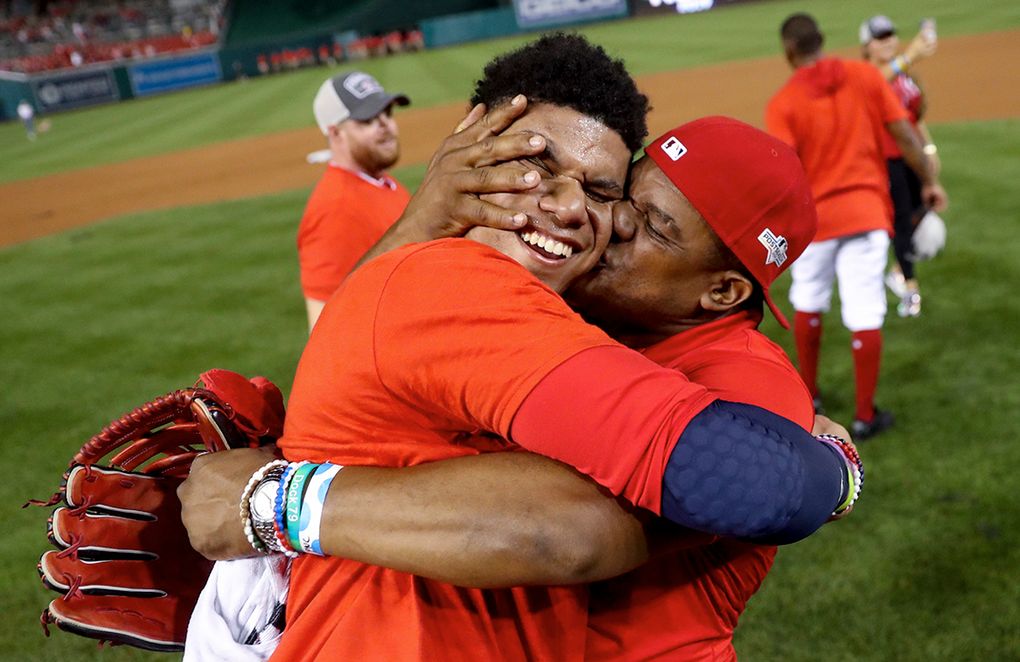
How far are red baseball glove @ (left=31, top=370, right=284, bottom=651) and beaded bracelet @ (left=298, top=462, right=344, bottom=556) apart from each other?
560 mm

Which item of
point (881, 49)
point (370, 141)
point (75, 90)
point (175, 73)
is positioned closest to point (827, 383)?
point (881, 49)

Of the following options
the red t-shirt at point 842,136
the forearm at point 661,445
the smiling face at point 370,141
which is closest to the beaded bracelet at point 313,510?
the forearm at point 661,445

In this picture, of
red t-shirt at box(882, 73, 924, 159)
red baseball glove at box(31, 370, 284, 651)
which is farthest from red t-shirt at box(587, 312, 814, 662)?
red t-shirt at box(882, 73, 924, 159)

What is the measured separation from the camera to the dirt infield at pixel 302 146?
16.6 meters

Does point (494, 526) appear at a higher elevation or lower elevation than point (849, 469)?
higher

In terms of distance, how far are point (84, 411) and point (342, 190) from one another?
12.6ft

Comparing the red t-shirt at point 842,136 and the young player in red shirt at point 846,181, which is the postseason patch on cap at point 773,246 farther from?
the red t-shirt at point 842,136

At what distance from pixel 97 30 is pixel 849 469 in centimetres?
5135

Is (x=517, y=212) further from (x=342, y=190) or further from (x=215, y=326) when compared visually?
(x=215, y=326)

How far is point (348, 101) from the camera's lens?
18.9ft

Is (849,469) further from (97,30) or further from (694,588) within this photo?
(97,30)

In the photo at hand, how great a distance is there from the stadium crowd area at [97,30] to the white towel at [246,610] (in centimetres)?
4240

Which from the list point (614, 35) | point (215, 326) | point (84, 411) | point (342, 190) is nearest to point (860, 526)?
point (342, 190)

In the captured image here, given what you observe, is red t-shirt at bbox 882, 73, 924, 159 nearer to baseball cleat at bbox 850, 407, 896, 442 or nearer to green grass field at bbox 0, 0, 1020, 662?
green grass field at bbox 0, 0, 1020, 662
